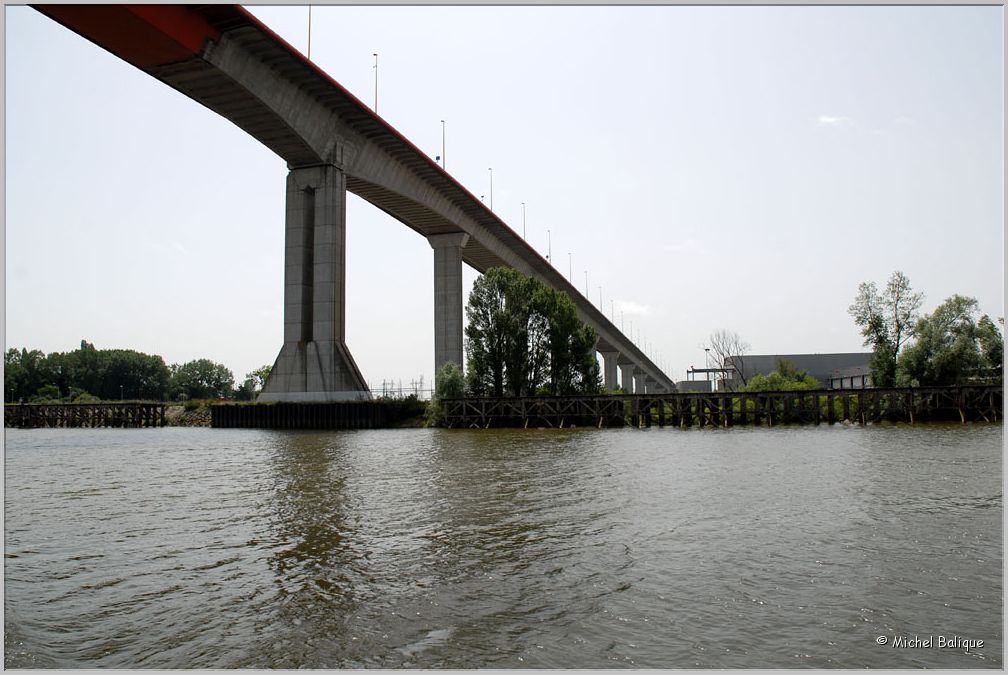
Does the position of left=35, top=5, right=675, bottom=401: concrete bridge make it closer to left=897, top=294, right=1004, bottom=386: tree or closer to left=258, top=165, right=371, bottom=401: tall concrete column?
left=258, top=165, right=371, bottom=401: tall concrete column

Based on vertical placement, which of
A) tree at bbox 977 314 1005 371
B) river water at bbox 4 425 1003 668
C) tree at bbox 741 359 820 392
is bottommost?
river water at bbox 4 425 1003 668

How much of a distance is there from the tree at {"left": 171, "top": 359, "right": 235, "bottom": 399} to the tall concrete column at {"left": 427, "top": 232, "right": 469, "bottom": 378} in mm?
125899

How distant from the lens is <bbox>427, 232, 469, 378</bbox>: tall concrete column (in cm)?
6738

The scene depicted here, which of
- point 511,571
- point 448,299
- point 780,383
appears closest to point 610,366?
point 780,383

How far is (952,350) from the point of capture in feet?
181

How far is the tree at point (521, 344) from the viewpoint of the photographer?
53.5 metres

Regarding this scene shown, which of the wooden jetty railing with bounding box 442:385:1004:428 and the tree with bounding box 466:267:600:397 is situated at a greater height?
the tree with bounding box 466:267:600:397

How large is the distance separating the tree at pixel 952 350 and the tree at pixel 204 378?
523 feet

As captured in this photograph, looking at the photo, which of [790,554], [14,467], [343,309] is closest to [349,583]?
[790,554]

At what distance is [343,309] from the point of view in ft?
163

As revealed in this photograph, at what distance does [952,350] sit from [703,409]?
2202 centimetres

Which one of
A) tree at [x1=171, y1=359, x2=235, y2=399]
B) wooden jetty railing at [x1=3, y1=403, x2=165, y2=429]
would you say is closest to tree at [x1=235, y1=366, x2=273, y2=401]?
tree at [x1=171, y1=359, x2=235, y2=399]
